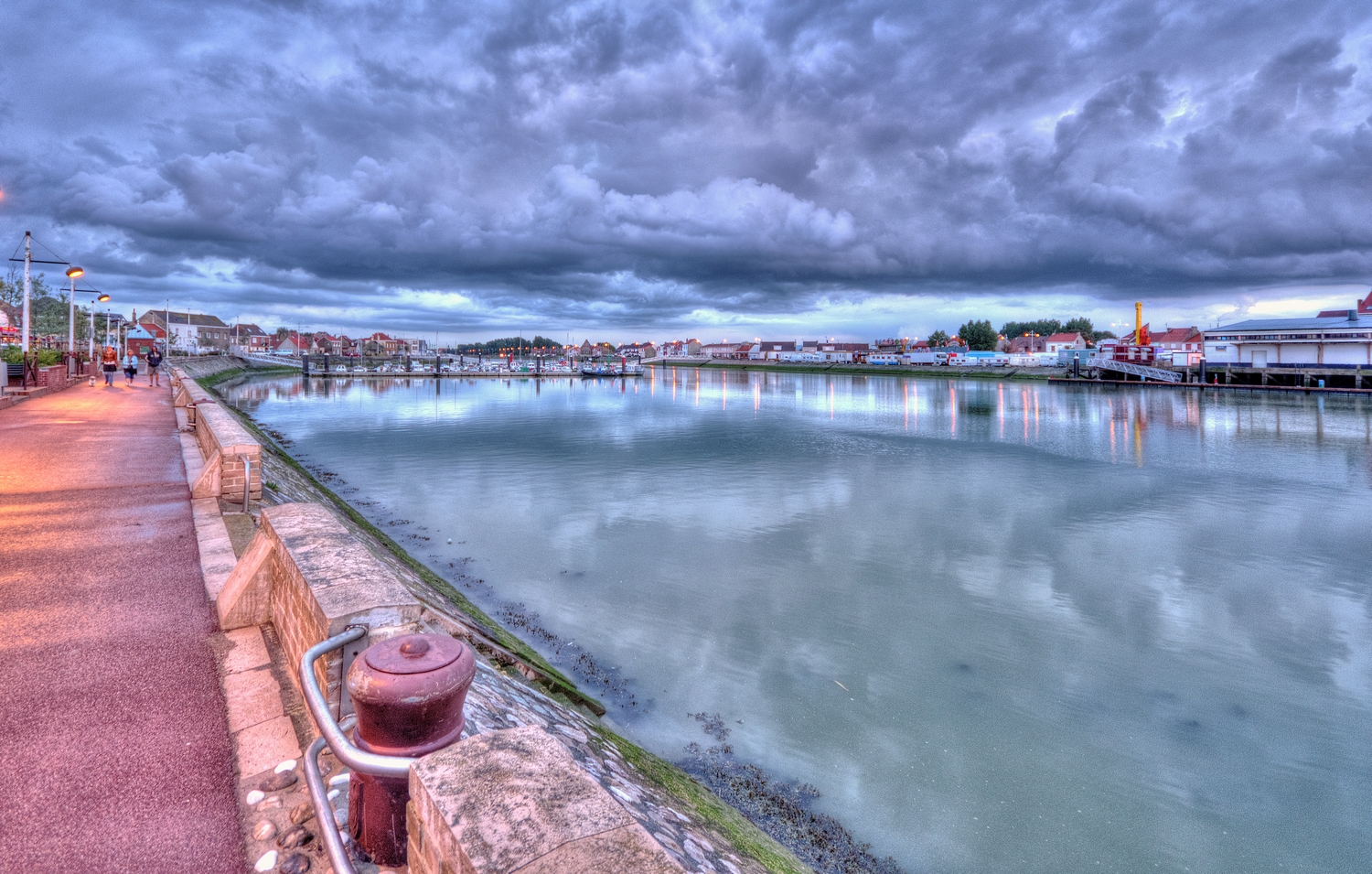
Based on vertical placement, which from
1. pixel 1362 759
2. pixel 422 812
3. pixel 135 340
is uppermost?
pixel 135 340

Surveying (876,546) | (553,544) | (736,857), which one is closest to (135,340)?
(553,544)

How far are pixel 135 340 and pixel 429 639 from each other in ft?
379

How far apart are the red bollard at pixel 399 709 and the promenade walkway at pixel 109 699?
2.78 feet

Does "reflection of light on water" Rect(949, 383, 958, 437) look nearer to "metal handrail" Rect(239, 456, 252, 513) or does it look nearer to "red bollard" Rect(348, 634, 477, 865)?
"metal handrail" Rect(239, 456, 252, 513)

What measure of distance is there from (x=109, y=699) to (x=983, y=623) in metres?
12.8

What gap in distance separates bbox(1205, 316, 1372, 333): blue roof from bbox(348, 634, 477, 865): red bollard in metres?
123

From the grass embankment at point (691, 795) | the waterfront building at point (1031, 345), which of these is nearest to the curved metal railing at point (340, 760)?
the grass embankment at point (691, 795)

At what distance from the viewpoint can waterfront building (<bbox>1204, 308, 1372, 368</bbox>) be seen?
88375 mm

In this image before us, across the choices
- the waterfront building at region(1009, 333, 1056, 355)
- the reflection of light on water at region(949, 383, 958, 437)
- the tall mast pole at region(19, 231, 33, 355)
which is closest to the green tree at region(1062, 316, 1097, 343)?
the waterfront building at region(1009, 333, 1056, 355)

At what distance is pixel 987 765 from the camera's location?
8.42 meters

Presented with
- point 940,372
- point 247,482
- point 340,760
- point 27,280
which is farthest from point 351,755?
point 940,372

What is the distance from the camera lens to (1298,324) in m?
92.8

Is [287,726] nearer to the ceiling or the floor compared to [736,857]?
nearer to the ceiling

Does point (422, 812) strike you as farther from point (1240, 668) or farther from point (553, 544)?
point (553, 544)
